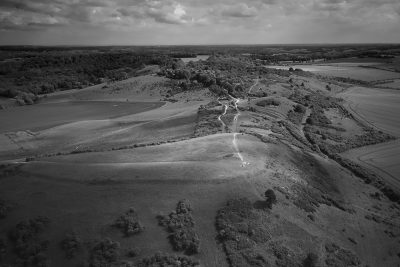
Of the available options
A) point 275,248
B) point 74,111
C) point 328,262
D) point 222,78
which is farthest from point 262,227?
point 222,78

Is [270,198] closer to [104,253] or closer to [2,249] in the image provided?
[104,253]

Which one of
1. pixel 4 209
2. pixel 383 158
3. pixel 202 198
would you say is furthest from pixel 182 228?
pixel 383 158

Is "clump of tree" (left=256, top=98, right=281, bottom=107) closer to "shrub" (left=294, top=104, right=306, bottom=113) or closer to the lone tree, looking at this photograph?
"shrub" (left=294, top=104, right=306, bottom=113)

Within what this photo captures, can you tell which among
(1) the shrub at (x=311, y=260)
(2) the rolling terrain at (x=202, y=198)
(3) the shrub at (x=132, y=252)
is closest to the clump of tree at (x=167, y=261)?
(2) the rolling terrain at (x=202, y=198)

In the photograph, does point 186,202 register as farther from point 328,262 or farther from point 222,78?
point 222,78

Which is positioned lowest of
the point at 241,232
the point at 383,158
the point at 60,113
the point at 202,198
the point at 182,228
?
the point at 383,158

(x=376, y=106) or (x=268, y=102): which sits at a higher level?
(x=268, y=102)
